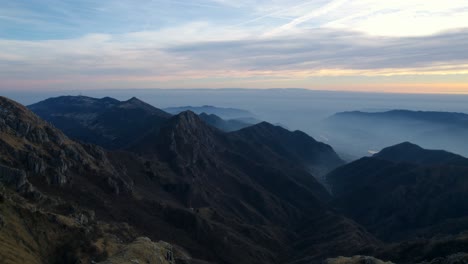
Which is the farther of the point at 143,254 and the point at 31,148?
the point at 31,148

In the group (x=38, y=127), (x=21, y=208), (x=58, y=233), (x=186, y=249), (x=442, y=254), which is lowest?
(x=186, y=249)

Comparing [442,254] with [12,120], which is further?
[12,120]

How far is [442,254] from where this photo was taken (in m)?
141

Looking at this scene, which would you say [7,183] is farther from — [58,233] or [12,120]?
[12,120]

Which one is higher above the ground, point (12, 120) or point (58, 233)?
point (12, 120)

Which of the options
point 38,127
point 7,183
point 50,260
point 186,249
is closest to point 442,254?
point 186,249

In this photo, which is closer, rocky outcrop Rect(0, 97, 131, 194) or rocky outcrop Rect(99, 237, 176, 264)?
rocky outcrop Rect(99, 237, 176, 264)

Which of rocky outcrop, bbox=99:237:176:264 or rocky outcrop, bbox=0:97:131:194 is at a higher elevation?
rocky outcrop, bbox=0:97:131:194

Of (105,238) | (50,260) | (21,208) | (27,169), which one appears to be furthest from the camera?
(27,169)

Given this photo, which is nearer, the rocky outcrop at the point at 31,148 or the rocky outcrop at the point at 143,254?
the rocky outcrop at the point at 143,254

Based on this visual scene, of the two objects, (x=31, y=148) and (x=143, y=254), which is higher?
(x=31, y=148)

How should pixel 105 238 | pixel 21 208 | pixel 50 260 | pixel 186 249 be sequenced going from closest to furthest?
→ pixel 50 260 → pixel 21 208 → pixel 105 238 → pixel 186 249

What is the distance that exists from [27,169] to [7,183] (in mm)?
25358

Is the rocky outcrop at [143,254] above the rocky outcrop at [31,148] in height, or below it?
below
